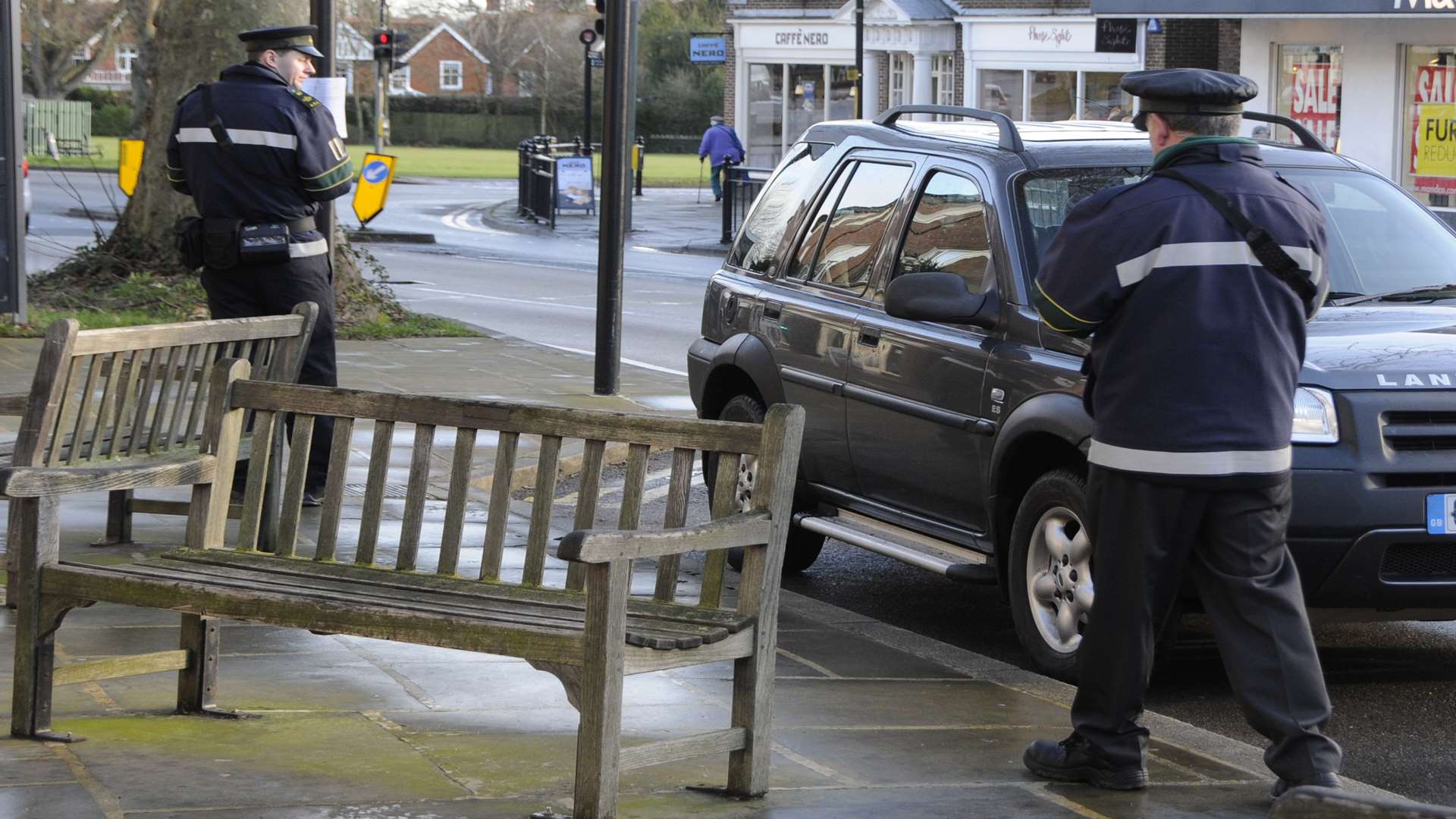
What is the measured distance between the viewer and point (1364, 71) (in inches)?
1090

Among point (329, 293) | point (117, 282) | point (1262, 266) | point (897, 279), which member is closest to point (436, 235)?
point (117, 282)

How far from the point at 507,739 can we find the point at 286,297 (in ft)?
12.4

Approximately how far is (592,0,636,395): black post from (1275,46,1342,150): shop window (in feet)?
58.7

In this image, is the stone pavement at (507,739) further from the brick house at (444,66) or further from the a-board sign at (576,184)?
the brick house at (444,66)

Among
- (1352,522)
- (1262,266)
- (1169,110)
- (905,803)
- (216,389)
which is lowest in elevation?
(905,803)

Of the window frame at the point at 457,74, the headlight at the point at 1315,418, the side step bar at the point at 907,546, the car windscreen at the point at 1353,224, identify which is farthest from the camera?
the window frame at the point at 457,74

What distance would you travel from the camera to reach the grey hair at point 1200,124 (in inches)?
185

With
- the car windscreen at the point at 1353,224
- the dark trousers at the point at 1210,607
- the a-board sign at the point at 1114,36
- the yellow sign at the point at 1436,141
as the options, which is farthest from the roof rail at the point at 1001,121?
the a-board sign at the point at 1114,36

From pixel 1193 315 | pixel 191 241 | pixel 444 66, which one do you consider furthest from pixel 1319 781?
pixel 444 66

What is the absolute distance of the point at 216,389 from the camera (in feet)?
16.6

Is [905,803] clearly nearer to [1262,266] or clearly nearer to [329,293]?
[1262,266]

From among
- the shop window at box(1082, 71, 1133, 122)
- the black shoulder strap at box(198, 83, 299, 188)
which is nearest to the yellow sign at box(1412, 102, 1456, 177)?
the shop window at box(1082, 71, 1133, 122)

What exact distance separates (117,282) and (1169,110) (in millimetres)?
12589

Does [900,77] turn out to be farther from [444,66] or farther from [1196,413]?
[444,66]
